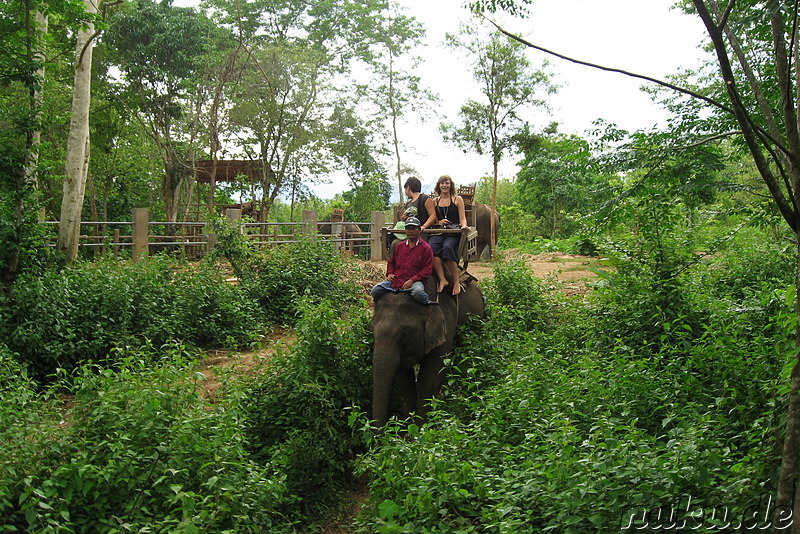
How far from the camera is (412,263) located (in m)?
7.46

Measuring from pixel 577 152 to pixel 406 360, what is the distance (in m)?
2.94

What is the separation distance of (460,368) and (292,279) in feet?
15.1

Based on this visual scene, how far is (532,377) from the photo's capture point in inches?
244

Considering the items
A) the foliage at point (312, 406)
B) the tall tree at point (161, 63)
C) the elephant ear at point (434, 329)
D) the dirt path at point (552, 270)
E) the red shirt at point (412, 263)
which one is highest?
the tall tree at point (161, 63)

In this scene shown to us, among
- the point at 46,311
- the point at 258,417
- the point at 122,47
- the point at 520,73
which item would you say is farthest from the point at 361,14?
the point at 258,417

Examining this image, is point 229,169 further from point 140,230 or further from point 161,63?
point 140,230

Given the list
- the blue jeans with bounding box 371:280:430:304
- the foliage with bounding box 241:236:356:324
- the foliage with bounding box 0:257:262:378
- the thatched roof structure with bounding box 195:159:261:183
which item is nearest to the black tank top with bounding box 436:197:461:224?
the blue jeans with bounding box 371:280:430:304

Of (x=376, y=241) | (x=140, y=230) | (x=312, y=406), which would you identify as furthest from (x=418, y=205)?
(x=376, y=241)

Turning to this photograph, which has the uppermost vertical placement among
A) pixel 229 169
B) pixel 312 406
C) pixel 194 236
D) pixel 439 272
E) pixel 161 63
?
pixel 161 63

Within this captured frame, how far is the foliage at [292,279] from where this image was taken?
1162 cm

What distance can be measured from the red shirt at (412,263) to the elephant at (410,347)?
0.18 m

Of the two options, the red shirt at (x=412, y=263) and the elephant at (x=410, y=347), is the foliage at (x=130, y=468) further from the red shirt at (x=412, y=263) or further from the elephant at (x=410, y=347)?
the red shirt at (x=412, y=263)

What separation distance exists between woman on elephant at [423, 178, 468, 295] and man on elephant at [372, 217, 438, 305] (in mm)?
410

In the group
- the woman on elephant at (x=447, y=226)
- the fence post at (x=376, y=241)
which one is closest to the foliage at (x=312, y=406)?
the woman on elephant at (x=447, y=226)
